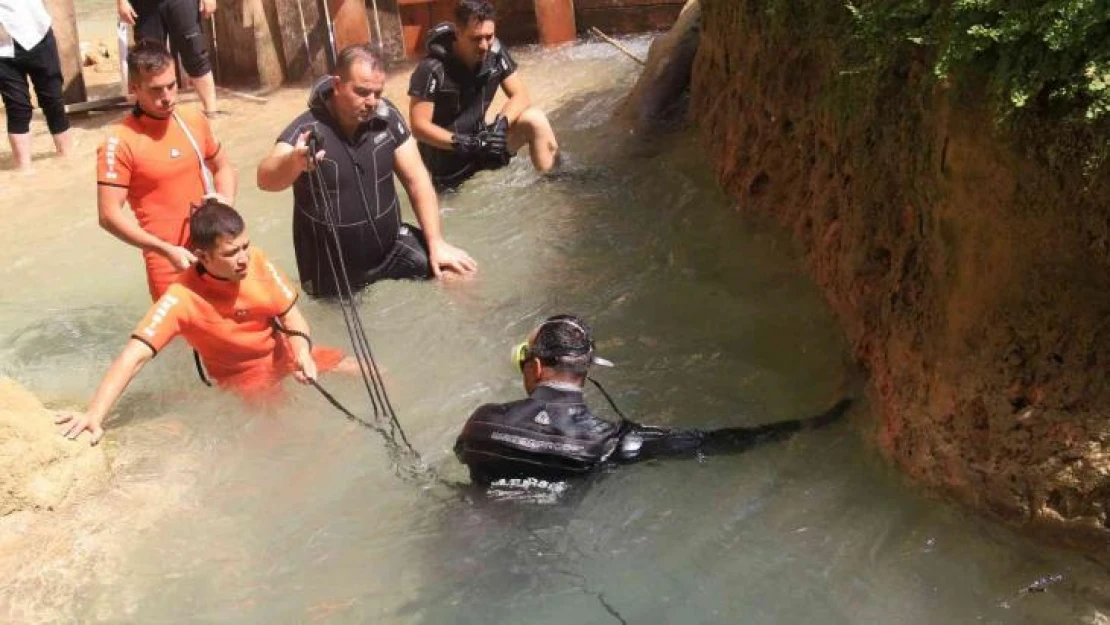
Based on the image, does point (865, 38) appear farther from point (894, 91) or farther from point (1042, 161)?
point (1042, 161)

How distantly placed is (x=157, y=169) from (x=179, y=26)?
448 cm

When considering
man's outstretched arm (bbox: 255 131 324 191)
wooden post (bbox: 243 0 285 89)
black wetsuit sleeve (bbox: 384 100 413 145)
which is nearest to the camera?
man's outstretched arm (bbox: 255 131 324 191)

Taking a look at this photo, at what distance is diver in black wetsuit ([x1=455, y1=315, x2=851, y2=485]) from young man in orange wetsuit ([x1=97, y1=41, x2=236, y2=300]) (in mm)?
2056

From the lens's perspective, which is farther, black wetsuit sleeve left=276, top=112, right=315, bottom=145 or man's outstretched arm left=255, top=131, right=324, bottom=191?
black wetsuit sleeve left=276, top=112, right=315, bottom=145

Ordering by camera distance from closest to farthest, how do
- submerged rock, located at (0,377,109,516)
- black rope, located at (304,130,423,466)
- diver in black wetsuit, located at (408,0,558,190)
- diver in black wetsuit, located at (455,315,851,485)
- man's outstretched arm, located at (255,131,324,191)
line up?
1. diver in black wetsuit, located at (455,315,851,485)
2. submerged rock, located at (0,377,109,516)
3. black rope, located at (304,130,423,466)
4. man's outstretched arm, located at (255,131,324,191)
5. diver in black wetsuit, located at (408,0,558,190)

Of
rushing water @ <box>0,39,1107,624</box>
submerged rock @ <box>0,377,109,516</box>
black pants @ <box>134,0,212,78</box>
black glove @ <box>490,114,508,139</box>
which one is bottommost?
rushing water @ <box>0,39,1107,624</box>

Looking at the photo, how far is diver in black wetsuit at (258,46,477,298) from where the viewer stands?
19.5ft

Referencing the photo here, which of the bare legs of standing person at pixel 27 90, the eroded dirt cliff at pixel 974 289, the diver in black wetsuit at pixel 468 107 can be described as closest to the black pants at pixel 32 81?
the bare legs of standing person at pixel 27 90

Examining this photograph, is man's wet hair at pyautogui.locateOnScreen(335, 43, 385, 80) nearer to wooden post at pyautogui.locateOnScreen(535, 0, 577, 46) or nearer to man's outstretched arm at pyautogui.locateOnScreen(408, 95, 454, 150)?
man's outstretched arm at pyautogui.locateOnScreen(408, 95, 454, 150)

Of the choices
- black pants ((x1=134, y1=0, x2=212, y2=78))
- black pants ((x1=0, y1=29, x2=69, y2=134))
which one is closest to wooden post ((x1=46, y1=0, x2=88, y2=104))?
black pants ((x1=134, y1=0, x2=212, y2=78))

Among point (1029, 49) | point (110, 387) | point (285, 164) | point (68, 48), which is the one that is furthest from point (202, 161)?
point (68, 48)

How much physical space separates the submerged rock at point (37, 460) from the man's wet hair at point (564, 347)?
205 cm

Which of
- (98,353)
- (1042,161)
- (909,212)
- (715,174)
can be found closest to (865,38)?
(909,212)

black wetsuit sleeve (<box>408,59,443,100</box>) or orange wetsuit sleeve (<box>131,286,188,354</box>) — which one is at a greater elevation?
black wetsuit sleeve (<box>408,59,443,100</box>)
